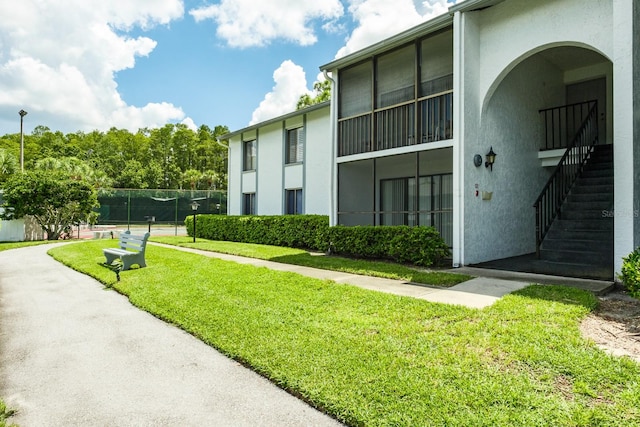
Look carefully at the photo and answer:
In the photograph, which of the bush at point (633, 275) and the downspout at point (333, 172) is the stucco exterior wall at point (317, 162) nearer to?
the downspout at point (333, 172)

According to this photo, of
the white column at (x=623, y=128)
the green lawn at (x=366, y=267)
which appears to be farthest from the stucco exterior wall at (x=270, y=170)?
the white column at (x=623, y=128)

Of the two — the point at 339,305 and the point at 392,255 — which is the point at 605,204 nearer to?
the point at 392,255

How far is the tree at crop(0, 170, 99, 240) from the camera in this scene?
599 inches

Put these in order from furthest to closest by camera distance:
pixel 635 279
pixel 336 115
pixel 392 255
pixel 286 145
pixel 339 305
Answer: pixel 286 145 < pixel 336 115 < pixel 392 255 < pixel 339 305 < pixel 635 279

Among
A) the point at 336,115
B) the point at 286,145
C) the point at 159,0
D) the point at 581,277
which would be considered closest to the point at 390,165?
the point at 336,115

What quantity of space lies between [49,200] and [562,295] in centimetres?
1815

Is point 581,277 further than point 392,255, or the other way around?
point 392,255

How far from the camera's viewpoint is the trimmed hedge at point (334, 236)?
328 inches

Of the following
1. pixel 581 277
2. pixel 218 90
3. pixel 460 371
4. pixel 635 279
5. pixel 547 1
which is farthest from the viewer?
pixel 218 90

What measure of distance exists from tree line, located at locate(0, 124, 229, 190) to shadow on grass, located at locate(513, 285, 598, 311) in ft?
143

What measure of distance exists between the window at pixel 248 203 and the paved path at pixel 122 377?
12.3 metres

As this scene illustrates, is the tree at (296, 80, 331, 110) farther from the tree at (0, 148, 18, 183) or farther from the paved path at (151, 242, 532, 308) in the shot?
the paved path at (151, 242, 532, 308)

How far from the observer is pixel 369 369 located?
3.03m

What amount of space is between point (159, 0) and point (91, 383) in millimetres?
9132
